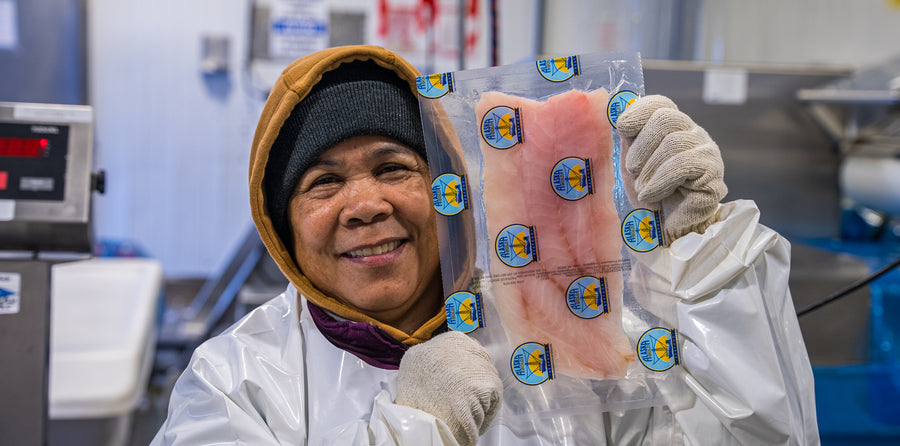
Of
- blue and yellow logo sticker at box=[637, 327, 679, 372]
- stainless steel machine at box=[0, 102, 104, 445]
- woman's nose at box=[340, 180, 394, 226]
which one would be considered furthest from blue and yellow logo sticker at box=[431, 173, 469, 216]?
stainless steel machine at box=[0, 102, 104, 445]

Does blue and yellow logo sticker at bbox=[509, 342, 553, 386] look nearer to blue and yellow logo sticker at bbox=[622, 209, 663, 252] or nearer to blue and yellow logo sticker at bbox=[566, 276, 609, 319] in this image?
blue and yellow logo sticker at bbox=[566, 276, 609, 319]

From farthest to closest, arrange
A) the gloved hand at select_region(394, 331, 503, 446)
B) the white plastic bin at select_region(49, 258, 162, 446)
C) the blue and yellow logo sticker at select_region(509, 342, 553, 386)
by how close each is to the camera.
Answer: the white plastic bin at select_region(49, 258, 162, 446), the blue and yellow logo sticker at select_region(509, 342, 553, 386), the gloved hand at select_region(394, 331, 503, 446)

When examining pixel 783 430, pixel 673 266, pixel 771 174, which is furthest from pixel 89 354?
pixel 771 174

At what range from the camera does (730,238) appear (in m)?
0.99

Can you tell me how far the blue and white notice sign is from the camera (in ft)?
4.20

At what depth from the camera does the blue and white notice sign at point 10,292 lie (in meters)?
1.28

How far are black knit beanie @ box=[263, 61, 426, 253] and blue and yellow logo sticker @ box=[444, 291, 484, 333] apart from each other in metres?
0.30

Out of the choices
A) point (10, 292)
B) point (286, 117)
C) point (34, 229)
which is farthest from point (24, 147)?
point (286, 117)

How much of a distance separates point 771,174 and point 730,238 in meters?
1.62

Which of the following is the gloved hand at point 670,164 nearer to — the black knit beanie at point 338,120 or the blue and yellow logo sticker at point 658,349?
the blue and yellow logo sticker at point 658,349

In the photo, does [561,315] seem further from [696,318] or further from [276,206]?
[276,206]

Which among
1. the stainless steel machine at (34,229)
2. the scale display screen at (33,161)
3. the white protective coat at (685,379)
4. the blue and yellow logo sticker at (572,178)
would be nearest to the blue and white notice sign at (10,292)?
the stainless steel machine at (34,229)

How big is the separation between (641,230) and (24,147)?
3.92ft

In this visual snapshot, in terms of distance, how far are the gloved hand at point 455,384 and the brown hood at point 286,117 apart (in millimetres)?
187
